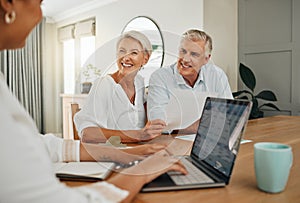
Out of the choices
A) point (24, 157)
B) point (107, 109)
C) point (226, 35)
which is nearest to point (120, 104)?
point (107, 109)

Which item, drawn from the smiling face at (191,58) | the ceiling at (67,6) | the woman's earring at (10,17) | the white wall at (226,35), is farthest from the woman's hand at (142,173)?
the ceiling at (67,6)

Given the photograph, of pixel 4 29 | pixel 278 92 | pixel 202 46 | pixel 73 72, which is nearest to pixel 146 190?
pixel 4 29

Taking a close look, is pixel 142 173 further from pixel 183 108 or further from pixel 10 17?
pixel 183 108

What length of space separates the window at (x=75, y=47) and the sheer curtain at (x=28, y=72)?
1.50ft

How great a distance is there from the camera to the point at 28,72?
5.55 meters

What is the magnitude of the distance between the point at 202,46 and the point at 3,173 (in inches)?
63.6

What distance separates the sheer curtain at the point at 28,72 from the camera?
5.28 metres

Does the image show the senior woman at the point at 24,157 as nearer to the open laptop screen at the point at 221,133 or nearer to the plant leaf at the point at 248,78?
the open laptop screen at the point at 221,133

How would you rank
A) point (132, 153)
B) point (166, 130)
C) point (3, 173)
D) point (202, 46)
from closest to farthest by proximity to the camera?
point (3, 173) < point (132, 153) < point (166, 130) < point (202, 46)

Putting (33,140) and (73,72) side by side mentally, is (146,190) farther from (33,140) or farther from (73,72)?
(73,72)

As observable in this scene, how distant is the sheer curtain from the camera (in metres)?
5.28

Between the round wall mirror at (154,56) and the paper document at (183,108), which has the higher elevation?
the round wall mirror at (154,56)

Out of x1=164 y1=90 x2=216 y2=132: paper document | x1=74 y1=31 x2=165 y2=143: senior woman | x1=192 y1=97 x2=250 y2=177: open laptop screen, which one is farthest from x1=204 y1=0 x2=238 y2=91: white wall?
x1=192 y1=97 x2=250 y2=177: open laptop screen

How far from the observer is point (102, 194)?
59 cm
